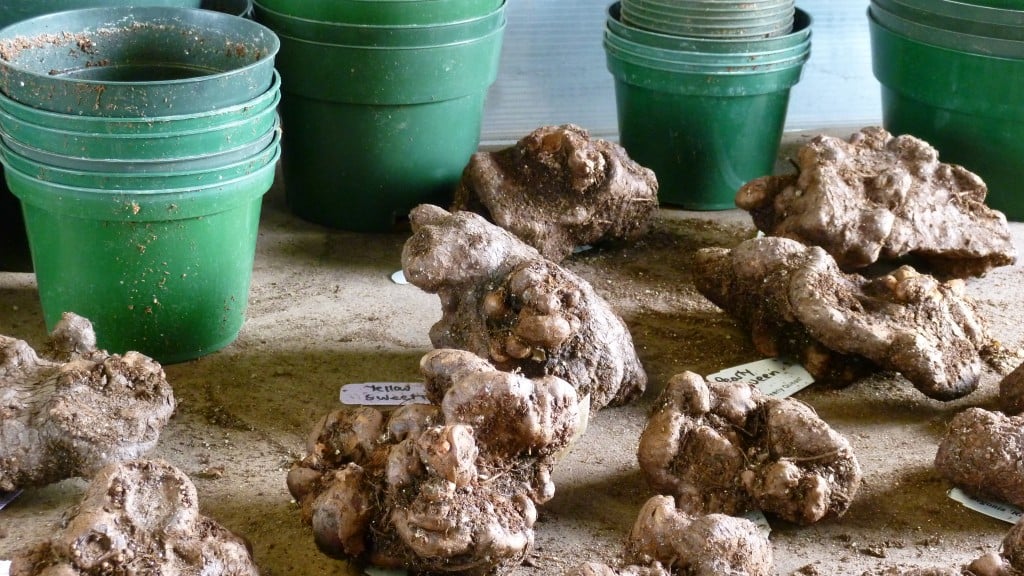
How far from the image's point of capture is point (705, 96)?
3457mm

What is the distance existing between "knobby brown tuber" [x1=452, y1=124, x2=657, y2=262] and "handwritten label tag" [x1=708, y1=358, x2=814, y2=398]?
69cm

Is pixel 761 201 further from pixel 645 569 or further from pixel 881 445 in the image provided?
pixel 645 569

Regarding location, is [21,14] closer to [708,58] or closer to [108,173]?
[108,173]

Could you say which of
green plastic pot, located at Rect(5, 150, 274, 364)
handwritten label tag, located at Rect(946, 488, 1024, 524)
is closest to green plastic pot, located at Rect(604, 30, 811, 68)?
green plastic pot, located at Rect(5, 150, 274, 364)

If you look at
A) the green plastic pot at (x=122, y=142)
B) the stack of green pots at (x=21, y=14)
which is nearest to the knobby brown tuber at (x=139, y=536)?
the green plastic pot at (x=122, y=142)

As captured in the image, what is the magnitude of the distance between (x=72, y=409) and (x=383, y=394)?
677mm

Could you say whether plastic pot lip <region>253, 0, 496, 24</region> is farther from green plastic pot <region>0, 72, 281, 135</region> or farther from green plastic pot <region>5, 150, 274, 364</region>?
green plastic pot <region>0, 72, 281, 135</region>

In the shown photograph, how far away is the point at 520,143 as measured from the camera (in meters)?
3.27

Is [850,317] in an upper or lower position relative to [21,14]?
lower

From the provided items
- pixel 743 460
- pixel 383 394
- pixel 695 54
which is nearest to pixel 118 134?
pixel 383 394

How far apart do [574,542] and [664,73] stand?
1751 mm

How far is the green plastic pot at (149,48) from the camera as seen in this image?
8.07 ft

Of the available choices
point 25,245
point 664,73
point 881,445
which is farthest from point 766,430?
point 25,245

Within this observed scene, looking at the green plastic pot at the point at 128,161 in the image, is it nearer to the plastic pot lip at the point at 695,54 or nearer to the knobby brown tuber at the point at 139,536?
the knobby brown tuber at the point at 139,536
